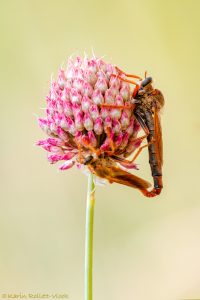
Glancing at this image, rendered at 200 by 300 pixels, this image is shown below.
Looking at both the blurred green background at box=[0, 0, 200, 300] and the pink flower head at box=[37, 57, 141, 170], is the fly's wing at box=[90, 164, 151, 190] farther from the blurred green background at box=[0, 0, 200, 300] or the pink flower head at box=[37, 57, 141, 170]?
the blurred green background at box=[0, 0, 200, 300]

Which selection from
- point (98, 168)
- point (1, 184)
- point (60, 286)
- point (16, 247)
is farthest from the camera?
point (1, 184)

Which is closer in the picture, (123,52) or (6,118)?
(6,118)

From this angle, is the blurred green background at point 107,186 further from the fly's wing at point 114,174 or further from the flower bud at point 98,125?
the flower bud at point 98,125

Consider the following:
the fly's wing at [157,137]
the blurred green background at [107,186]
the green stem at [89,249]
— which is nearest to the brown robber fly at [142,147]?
Result: the fly's wing at [157,137]

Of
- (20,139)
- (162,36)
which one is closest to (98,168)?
(20,139)

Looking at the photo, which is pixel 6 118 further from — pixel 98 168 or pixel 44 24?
pixel 98 168

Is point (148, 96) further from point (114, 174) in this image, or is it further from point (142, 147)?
point (114, 174)

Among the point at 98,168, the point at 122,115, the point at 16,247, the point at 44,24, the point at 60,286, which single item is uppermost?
the point at 44,24
